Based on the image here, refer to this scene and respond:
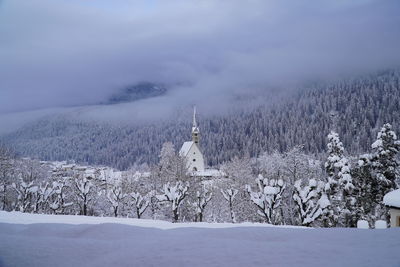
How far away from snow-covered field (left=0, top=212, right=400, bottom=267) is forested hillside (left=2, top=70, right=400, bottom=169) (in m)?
65.7

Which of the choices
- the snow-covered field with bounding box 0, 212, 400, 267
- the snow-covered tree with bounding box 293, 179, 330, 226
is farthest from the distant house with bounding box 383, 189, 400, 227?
the snow-covered field with bounding box 0, 212, 400, 267

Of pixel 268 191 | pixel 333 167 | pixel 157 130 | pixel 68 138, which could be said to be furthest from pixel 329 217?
pixel 157 130

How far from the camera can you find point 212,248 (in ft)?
18.9

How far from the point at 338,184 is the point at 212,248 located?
17.8m

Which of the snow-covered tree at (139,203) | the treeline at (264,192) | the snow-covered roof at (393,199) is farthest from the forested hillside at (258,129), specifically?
the snow-covered roof at (393,199)

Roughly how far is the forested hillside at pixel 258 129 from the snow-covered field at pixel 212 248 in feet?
216

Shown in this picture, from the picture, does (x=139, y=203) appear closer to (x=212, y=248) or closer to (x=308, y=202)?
(x=308, y=202)

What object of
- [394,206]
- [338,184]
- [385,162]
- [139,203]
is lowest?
[139,203]

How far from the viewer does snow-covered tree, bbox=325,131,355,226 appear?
20.7 metres

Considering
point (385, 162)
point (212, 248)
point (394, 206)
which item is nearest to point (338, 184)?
point (385, 162)

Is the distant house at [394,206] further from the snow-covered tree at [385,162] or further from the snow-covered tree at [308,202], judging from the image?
the snow-covered tree at [385,162]

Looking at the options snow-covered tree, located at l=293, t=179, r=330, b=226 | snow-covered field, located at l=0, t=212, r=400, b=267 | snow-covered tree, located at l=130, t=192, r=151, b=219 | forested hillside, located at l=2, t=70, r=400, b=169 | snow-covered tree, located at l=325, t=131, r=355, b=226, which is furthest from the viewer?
forested hillside, located at l=2, t=70, r=400, b=169

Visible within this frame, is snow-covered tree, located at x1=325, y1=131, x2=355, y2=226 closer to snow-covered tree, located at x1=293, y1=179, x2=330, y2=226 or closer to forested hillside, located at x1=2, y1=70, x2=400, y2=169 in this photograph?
snow-covered tree, located at x1=293, y1=179, x2=330, y2=226

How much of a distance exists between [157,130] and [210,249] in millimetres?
Answer: 159048
